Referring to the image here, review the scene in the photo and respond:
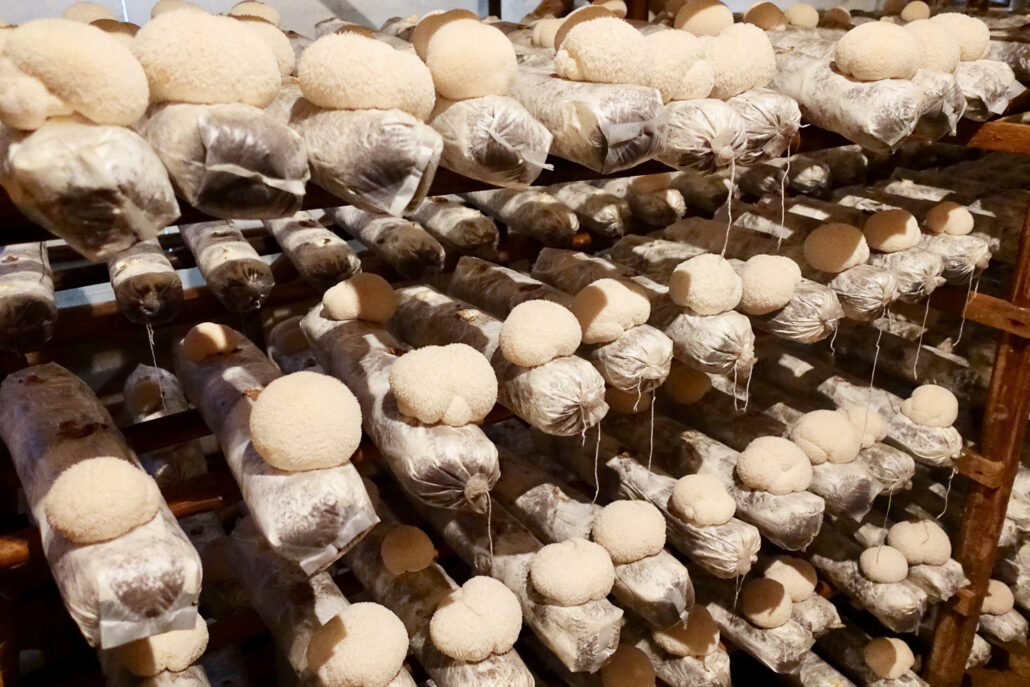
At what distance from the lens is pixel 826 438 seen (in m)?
1.96

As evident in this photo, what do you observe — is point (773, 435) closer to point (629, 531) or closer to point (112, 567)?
point (629, 531)

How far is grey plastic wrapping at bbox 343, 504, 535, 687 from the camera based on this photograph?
4.93 ft

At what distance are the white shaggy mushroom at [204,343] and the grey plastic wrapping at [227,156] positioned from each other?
72 centimetres

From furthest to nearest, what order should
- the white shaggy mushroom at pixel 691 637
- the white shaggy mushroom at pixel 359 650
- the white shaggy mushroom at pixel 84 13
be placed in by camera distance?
the white shaggy mushroom at pixel 691 637 → the white shaggy mushroom at pixel 84 13 → the white shaggy mushroom at pixel 359 650

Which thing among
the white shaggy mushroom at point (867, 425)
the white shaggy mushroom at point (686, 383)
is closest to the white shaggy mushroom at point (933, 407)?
the white shaggy mushroom at point (867, 425)

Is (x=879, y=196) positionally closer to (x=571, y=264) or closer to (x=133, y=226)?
(x=571, y=264)

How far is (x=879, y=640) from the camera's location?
7.72ft

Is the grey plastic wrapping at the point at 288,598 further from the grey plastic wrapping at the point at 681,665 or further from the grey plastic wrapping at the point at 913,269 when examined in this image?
the grey plastic wrapping at the point at 913,269

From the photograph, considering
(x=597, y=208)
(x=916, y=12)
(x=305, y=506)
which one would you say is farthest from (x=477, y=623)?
(x=916, y=12)

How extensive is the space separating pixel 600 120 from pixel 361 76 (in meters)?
0.36

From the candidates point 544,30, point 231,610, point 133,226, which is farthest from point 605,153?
point 231,610

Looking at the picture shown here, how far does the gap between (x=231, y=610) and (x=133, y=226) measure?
4.74ft

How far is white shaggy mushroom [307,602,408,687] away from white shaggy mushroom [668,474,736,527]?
68 centimetres

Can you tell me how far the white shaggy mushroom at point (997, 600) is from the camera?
8.59ft
